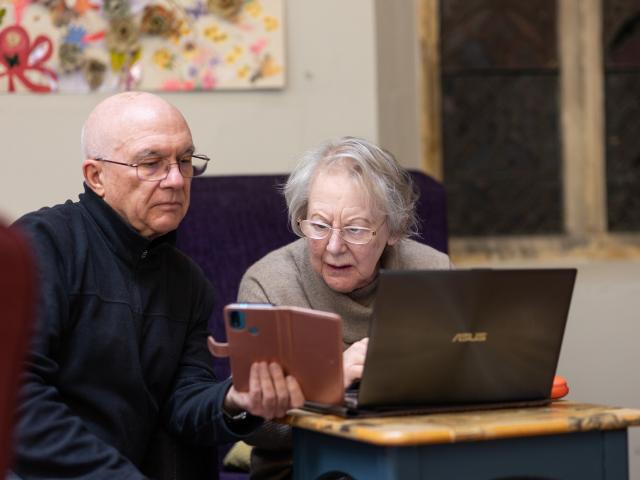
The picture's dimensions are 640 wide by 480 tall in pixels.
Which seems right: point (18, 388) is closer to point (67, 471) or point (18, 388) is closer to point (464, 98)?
point (67, 471)

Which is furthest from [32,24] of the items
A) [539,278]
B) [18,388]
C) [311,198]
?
[18,388]

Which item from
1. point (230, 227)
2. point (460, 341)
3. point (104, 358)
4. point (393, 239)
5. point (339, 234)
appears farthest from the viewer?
point (230, 227)

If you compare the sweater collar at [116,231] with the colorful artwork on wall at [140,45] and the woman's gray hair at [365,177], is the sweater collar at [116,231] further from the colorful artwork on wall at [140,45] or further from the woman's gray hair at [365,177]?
the colorful artwork on wall at [140,45]

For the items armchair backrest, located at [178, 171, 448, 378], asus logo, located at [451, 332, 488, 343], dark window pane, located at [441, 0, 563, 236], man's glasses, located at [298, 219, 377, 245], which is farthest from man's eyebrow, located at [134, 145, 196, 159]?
dark window pane, located at [441, 0, 563, 236]

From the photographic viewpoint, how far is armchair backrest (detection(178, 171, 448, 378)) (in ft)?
10.8

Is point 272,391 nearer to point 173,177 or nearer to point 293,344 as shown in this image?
point 293,344

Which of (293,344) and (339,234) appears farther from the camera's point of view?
(339,234)

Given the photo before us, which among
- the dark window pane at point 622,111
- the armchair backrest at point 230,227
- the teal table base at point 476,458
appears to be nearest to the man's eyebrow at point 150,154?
the teal table base at point 476,458

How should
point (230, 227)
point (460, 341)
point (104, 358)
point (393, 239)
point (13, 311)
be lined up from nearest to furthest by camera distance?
1. point (13, 311)
2. point (460, 341)
3. point (104, 358)
4. point (393, 239)
5. point (230, 227)

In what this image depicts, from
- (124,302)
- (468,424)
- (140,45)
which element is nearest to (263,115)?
(140,45)

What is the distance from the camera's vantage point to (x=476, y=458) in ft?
6.48

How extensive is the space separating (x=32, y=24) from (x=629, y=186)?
2158 mm

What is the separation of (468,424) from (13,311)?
1.04 meters

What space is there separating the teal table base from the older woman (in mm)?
457
